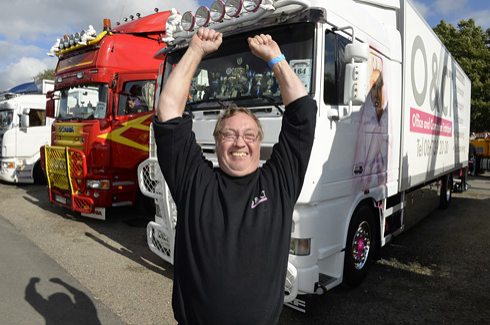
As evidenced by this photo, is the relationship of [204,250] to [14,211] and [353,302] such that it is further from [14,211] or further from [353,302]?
[14,211]

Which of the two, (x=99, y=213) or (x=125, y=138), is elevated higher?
(x=125, y=138)

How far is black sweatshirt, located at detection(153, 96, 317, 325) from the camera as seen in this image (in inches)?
57.3

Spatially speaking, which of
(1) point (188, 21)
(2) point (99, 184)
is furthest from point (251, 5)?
(2) point (99, 184)

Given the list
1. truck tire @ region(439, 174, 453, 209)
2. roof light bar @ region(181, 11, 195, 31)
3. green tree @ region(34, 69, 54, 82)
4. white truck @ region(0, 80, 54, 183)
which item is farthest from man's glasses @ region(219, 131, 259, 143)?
green tree @ region(34, 69, 54, 82)

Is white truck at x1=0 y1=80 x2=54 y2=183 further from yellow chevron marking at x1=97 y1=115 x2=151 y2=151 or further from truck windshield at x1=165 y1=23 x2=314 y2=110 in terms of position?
truck windshield at x1=165 y1=23 x2=314 y2=110

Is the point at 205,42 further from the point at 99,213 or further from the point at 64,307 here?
the point at 99,213

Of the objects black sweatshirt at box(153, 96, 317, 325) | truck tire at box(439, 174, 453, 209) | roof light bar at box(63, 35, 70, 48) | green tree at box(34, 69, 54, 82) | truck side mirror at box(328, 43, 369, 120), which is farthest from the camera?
green tree at box(34, 69, 54, 82)

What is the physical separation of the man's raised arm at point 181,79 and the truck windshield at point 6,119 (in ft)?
38.2

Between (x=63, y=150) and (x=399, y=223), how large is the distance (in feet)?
18.6

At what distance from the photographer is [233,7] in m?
3.42

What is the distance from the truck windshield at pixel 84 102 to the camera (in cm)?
666

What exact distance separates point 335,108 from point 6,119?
11.4m

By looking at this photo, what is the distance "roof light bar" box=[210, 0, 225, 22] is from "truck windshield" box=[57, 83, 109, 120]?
3684 millimetres

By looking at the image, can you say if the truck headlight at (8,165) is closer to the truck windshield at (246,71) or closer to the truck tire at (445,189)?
the truck windshield at (246,71)
